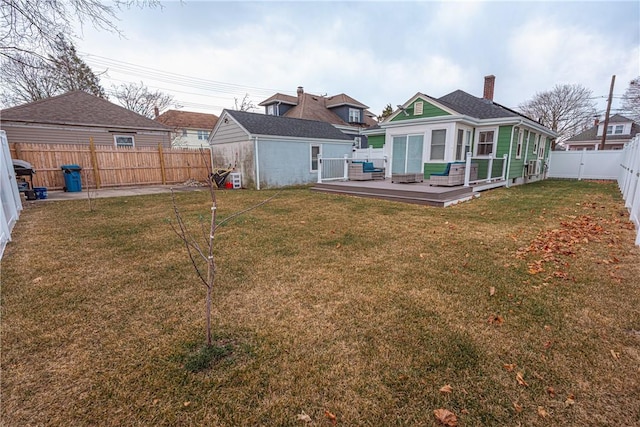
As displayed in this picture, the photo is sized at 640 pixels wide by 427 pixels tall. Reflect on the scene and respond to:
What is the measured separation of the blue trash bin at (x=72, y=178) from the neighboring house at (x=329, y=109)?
661 inches

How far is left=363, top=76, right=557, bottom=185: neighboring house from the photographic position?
38.3ft

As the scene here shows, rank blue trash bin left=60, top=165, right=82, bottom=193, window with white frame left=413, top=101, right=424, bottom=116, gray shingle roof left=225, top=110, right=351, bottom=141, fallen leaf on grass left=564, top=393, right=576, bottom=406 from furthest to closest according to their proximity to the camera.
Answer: gray shingle roof left=225, top=110, right=351, bottom=141 < window with white frame left=413, top=101, right=424, bottom=116 < blue trash bin left=60, top=165, right=82, bottom=193 < fallen leaf on grass left=564, top=393, right=576, bottom=406

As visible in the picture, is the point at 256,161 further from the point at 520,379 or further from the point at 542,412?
the point at 542,412

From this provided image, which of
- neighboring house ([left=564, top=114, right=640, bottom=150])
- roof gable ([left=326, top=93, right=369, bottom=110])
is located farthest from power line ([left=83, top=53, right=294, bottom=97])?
neighboring house ([left=564, top=114, right=640, bottom=150])

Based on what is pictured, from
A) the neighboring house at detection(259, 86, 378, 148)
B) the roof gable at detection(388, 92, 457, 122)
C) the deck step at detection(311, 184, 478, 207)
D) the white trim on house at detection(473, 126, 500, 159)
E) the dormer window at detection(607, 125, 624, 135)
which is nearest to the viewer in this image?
the deck step at detection(311, 184, 478, 207)

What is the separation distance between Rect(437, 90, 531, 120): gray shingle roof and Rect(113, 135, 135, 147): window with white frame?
17.0m

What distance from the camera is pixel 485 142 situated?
42.2 feet

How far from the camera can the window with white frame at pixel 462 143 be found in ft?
39.0

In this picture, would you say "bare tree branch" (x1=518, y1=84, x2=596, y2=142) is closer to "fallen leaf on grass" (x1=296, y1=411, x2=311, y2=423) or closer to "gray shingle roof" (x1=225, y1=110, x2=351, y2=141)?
"gray shingle roof" (x1=225, y1=110, x2=351, y2=141)

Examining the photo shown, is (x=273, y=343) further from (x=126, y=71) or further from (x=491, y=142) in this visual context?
(x=126, y=71)

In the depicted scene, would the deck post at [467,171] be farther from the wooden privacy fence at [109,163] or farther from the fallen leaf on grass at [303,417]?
the fallen leaf on grass at [303,417]

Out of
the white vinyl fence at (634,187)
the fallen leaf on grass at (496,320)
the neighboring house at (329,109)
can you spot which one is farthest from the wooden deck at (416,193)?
the neighboring house at (329,109)

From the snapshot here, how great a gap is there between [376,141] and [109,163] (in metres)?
14.1

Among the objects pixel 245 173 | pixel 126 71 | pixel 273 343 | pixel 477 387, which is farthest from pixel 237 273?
pixel 126 71
